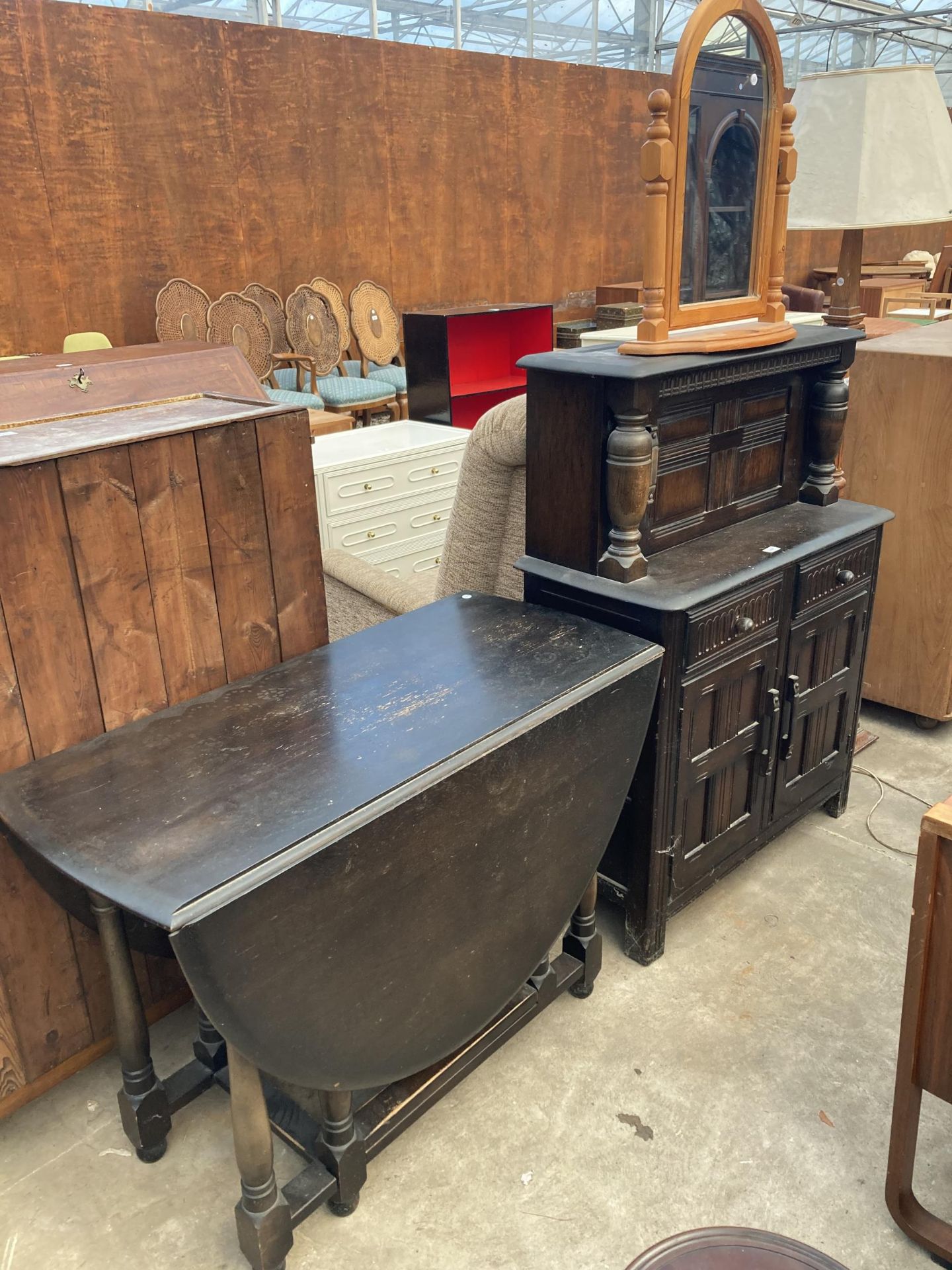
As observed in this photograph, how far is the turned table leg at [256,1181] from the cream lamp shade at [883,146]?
2205 mm

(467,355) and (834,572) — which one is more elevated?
(467,355)

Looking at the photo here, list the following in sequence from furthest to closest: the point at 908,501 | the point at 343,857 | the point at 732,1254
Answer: the point at 908,501 < the point at 343,857 < the point at 732,1254

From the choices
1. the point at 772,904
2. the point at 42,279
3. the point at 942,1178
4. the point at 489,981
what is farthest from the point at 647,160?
the point at 42,279

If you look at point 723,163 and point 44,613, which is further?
point 723,163

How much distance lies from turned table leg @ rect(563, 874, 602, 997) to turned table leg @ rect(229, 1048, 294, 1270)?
0.73 metres

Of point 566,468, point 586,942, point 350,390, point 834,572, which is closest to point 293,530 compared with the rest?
point 566,468

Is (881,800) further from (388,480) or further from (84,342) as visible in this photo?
(84,342)

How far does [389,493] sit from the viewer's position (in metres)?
3.45

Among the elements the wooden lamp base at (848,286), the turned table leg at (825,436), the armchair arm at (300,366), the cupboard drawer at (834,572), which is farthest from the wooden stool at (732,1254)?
the armchair arm at (300,366)

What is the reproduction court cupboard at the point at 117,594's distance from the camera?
4.49 feet

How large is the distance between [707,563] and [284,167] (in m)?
5.18

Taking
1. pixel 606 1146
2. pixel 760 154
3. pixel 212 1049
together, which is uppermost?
pixel 760 154

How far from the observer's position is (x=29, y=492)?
133cm

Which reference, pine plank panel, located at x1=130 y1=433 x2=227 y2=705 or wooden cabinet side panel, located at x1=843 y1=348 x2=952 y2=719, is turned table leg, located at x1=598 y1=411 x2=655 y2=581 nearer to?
pine plank panel, located at x1=130 y1=433 x2=227 y2=705
